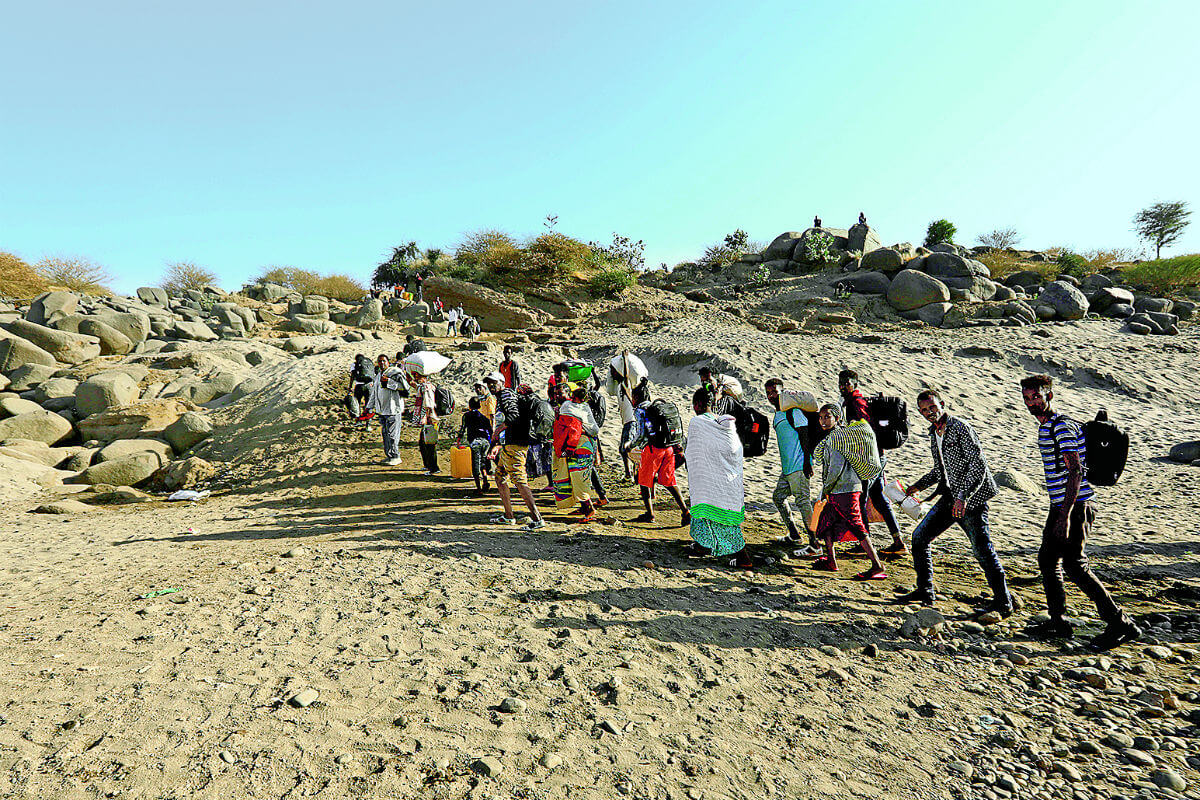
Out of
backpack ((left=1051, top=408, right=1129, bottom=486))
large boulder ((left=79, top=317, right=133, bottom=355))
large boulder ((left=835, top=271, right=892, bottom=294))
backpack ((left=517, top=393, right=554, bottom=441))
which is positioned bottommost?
backpack ((left=1051, top=408, right=1129, bottom=486))

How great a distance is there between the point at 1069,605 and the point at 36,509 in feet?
43.4

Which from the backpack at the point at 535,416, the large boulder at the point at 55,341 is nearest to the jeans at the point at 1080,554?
the backpack at the point at 535,416

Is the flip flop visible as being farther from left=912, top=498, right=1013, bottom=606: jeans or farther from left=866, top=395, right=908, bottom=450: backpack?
left=866, top=395, right=908, bottom=450: backpack

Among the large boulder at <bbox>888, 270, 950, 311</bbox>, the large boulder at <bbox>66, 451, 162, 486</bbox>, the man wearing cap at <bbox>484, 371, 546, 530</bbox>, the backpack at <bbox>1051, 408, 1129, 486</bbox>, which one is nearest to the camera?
the backpack at <bbox>1051, 408, 1129, 486</bbox>

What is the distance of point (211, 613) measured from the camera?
4.29 metres

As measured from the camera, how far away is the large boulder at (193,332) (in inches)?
827

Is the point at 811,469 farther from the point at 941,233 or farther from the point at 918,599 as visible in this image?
the point at 941,233

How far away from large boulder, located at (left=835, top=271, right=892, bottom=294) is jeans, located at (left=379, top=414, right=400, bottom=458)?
20.6 m

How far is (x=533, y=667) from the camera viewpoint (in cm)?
365

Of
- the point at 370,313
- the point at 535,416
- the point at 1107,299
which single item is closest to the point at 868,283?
the point at 1107,299

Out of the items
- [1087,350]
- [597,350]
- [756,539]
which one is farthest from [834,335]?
[756,539]

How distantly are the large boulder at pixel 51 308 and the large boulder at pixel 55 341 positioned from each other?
1.33 metres

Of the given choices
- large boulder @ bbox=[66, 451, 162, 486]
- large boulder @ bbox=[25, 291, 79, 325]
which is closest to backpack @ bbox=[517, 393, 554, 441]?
large boulder @ bbox=[66, 451, 162, 486]

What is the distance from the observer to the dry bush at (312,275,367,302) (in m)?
35.8
